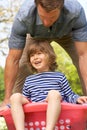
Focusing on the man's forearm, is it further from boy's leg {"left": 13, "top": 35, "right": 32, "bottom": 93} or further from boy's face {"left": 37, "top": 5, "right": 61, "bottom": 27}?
boy's face {"left": 37, "top": 5, "right": 61, "bottom": 27}

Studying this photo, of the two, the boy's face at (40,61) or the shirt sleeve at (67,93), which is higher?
the boy's face at (40,61)

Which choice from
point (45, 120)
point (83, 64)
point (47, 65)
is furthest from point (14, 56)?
point (45, 120)

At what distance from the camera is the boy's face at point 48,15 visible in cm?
260

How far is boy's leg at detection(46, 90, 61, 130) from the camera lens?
91.7 inches

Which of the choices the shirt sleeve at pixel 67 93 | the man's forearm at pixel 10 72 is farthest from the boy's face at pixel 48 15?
the man's forearm at pixel 10 72

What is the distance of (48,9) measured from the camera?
255cm

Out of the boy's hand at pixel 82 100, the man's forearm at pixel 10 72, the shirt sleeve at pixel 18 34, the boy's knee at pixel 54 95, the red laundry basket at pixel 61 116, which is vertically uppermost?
the shirt sleeve at pixel 18 34

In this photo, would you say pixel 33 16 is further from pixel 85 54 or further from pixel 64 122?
pixel 64 122

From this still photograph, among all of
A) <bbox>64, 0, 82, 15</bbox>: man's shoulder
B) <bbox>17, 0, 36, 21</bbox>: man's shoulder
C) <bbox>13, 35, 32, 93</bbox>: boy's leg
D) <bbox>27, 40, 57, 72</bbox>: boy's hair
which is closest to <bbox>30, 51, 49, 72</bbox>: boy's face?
<bbox>27, 40, 57, 72</bbox>: boy's hair

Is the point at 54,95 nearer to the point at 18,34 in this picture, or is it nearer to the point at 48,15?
the point at 48,15

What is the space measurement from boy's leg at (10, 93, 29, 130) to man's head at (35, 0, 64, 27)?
0.56 metres

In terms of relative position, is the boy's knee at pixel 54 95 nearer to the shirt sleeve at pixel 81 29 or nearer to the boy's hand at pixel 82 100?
the boy's hand at pixel 82 100

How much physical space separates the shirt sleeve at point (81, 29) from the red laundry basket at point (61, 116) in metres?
0.78

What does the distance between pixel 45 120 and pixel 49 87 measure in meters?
0.31
